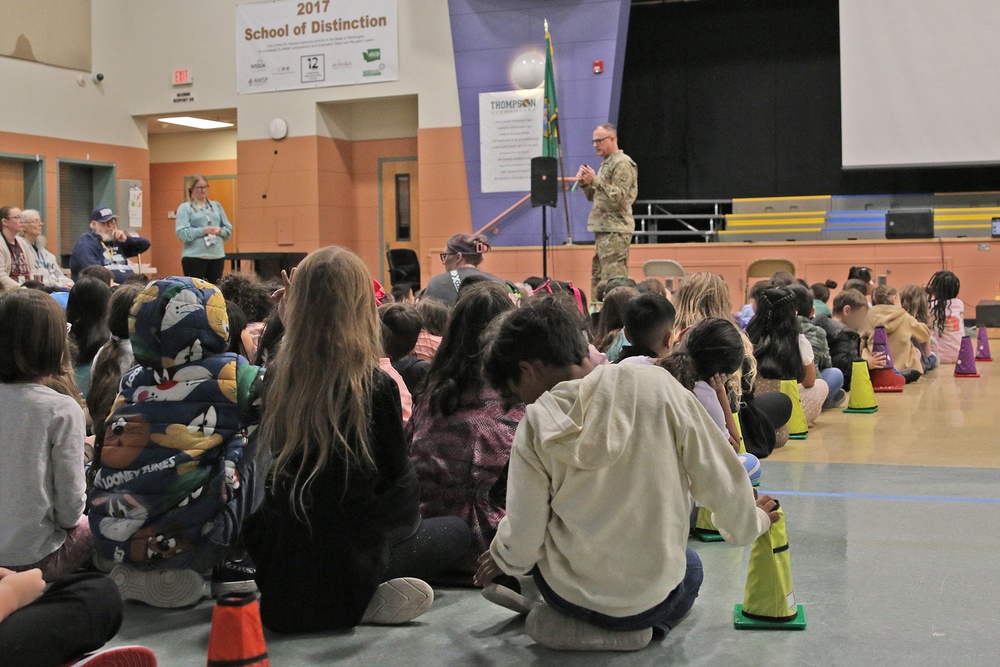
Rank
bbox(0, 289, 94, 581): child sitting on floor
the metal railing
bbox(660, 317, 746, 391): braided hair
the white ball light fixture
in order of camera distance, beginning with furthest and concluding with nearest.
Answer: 1. the metal railing
2. the white ball light fixture
3. bbox(660, 317, 746, 391): braided hair
4. bbox(0, 289, 94, 581): child sitting on floor

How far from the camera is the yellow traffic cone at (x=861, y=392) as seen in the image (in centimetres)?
603

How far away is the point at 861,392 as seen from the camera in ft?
19.8

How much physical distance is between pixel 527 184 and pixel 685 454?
1034cm

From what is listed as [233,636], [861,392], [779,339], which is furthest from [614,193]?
[233,636]

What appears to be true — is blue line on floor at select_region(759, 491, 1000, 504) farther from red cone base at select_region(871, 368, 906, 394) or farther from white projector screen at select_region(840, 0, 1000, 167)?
white projector screen at select_region(840, 0, 1000, 167)

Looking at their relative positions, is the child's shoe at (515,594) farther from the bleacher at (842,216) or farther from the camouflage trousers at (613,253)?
the bleacher at (842,216)

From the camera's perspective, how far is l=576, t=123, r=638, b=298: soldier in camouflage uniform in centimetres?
855

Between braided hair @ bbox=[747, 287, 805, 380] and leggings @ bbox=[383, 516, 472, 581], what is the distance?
2758 mm

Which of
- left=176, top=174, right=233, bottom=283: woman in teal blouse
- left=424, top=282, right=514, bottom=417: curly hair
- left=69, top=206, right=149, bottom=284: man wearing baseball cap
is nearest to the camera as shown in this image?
left=424, top=282, right=514, bottom=417: curly hair

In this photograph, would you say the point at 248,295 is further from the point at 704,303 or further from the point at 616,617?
the point at 616,617

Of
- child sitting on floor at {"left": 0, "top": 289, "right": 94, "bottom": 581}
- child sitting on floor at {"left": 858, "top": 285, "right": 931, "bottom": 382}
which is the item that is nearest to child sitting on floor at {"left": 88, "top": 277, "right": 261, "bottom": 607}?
child sitting on floor at {"left": 0, "top": 289, "right": 94, "bottom": 581}

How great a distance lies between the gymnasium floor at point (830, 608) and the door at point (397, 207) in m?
10.2

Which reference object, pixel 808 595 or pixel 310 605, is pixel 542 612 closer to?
pixel 310 605

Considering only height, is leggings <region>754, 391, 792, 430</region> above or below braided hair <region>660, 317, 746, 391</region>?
below
